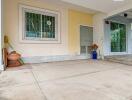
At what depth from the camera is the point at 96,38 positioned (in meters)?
8.38

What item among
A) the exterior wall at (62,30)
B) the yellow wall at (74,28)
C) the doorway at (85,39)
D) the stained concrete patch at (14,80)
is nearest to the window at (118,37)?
the doorway at (85,39)

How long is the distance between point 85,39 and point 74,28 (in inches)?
44.6

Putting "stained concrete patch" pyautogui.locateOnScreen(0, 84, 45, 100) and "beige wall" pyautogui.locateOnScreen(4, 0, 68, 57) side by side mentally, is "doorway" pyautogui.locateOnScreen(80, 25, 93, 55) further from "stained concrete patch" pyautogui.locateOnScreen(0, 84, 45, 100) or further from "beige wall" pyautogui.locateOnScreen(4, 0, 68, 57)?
"stained concrete patch" pyautogui.locateOnScreen(0, 84, 45, 100)

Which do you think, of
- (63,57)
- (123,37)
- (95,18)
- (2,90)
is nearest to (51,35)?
(63,57)

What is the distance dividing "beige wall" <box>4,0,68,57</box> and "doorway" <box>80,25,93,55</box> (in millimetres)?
1209

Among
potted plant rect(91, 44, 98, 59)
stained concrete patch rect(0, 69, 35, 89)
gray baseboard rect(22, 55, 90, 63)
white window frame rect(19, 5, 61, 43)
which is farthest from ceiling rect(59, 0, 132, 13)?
stained concrete patch rect(0, 69, 35, 89)

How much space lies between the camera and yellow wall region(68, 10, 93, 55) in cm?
753

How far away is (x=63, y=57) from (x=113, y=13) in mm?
3745

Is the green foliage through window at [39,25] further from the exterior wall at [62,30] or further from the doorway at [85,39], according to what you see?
the doorway at [85,39]

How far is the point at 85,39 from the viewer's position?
8.27 meters

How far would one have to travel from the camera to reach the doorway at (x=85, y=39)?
8.10 m

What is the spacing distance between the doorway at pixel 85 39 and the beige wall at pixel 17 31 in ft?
3.97

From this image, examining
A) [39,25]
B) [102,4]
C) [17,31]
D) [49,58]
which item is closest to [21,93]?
[17,31]

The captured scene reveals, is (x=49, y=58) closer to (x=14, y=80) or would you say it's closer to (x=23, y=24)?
(x=23, y=24)
